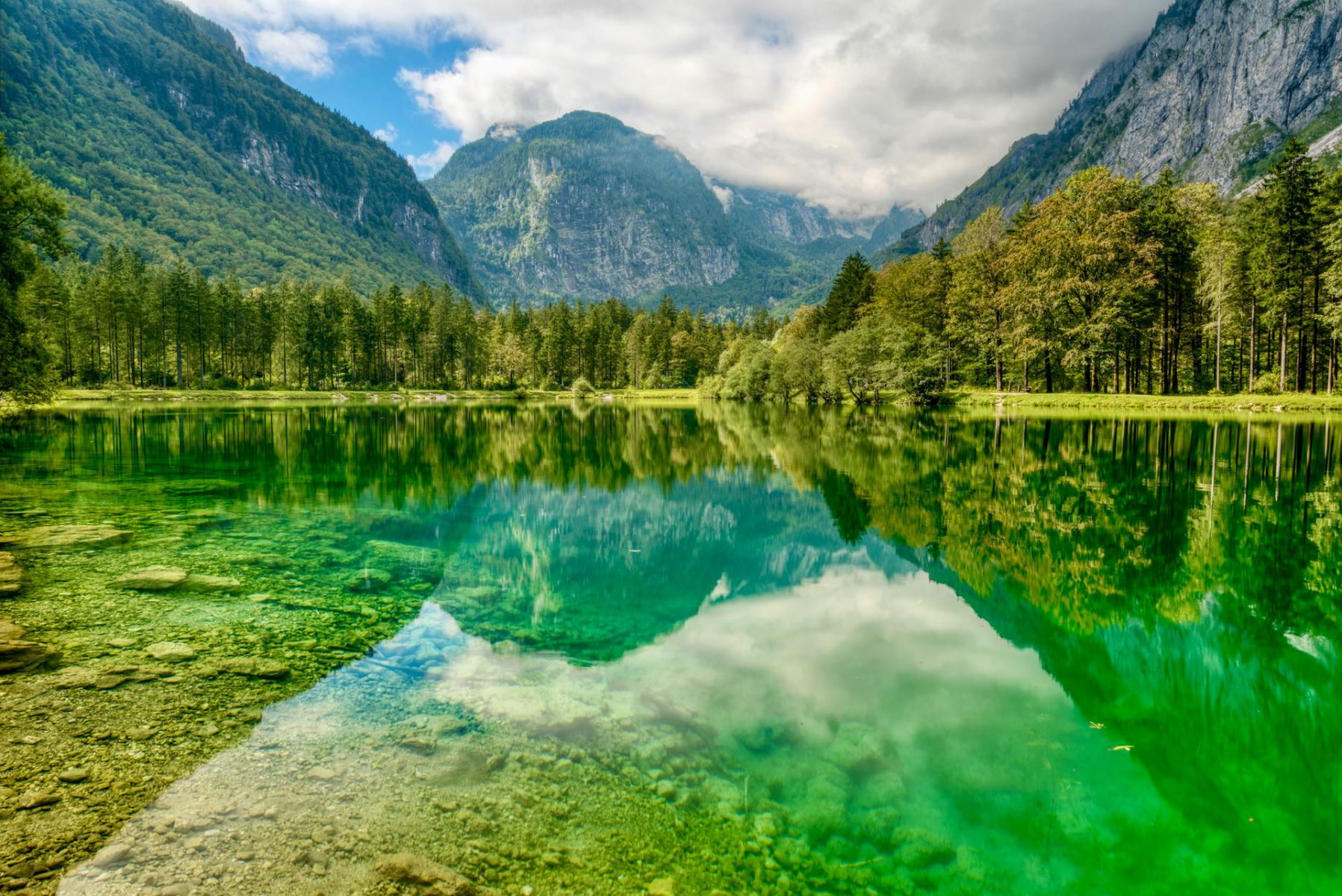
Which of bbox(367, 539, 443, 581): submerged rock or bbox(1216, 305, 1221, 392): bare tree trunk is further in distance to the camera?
bbox(1216, 305, 1221, 392): bare tree trunk

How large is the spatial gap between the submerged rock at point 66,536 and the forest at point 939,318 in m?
21.1

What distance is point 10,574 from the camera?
11.2m

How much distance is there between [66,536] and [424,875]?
15104 mm

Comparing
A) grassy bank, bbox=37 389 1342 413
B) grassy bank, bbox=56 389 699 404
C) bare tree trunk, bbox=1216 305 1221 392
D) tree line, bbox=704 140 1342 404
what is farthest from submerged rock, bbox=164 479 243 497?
bare tree trunk, bbox=1216 305 1221 392

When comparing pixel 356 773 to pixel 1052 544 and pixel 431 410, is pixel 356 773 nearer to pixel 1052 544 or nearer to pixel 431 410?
pixel 1052 544

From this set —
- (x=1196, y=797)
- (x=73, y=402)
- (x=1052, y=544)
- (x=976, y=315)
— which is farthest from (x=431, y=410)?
(x=1196, y=797)

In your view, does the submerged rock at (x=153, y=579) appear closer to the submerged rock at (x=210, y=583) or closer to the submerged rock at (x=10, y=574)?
the submerged rock at (x=210, y=583)

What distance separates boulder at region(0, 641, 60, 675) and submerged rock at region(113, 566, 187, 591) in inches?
104

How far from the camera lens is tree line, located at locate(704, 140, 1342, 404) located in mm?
49625

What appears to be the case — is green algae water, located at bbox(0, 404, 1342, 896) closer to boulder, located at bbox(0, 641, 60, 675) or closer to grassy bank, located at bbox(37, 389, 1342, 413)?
boulder, located at bbox(0, 641, 60, 675)

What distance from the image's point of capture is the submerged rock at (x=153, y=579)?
434 inches

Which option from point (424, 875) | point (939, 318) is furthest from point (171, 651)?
point (939, 318)

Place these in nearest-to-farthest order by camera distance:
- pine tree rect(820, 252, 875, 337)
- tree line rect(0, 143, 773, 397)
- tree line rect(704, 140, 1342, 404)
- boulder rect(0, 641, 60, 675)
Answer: boulder rect(0, 641, 60, 675) → tree line rect(704, 140, 1342, 404) → tree line rect(0, 143, 773, 397) → pine tree rect(820, 252, 875, 337)

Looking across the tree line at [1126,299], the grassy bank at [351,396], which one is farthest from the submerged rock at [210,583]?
the grassy bank at [351,396]
